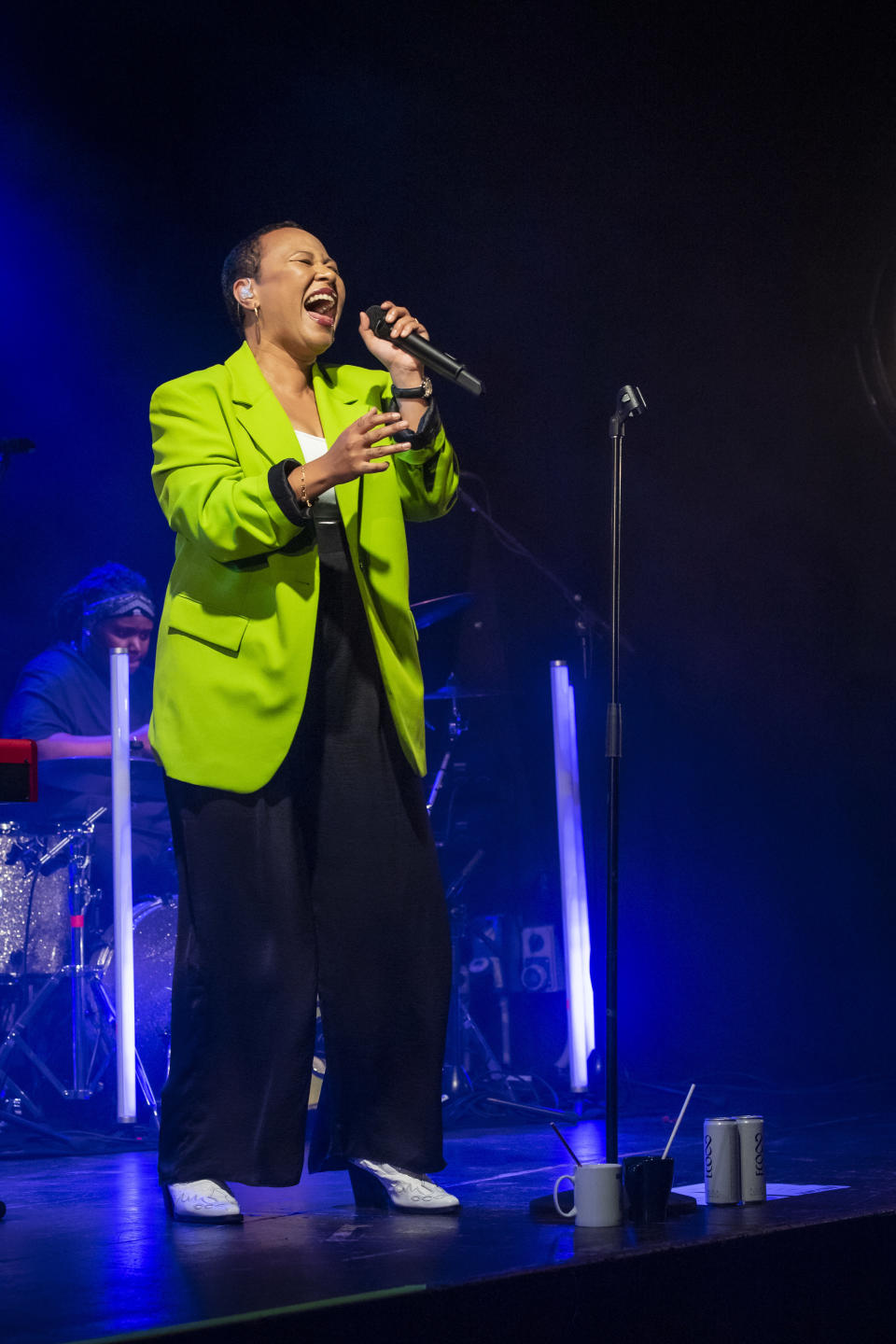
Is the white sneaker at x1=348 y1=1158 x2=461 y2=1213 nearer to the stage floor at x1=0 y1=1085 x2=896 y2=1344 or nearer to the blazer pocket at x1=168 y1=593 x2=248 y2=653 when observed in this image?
the stage floor at x1=0 y1=1085 x2=896 y2=1344

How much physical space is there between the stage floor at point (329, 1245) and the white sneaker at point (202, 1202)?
4 cm

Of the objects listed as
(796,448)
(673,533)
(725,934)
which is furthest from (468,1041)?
(796,448)

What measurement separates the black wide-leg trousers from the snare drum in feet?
6.88

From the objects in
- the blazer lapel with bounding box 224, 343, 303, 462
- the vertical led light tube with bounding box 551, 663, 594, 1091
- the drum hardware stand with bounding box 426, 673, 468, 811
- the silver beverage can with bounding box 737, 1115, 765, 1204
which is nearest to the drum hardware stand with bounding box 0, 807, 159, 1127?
the drum hardware stand with bounding box 426, 673, 468, 811

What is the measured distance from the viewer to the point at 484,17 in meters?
4.29

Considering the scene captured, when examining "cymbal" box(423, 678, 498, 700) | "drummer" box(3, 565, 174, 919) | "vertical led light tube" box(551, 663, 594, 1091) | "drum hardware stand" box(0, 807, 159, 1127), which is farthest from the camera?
"cymbal" box(423, 678, 498, 700)

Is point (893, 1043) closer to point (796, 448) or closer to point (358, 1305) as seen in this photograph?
point (796, 448)

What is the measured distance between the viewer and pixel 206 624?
2.30 meters

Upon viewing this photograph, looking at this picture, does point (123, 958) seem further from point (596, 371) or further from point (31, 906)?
point (596, 371)

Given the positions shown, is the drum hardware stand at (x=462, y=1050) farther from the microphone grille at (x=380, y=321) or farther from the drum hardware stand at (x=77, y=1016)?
the microphone grille at (x=380, y=321)

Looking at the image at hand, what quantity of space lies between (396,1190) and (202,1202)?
0.30 m

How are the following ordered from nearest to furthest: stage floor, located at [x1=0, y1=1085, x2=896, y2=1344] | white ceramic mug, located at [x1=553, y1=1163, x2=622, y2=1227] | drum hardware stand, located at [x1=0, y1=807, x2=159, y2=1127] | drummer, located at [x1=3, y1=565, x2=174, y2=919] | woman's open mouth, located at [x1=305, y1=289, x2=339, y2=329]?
stage floor, located at [x1=0, y1=1085, x2=896, y2=1344]
white ceramic mug, located at [x1=553, y1=1163, x2=622, y2=1227]
woman's open mouth, located at [x1=305, y1=289, x2=339, y2=329]
drum hardware stand, located at [x1=0, y1=807, x2=159, y2=1127]
drummer, located at [x1=3, y1=565, x2=174, y2=919]

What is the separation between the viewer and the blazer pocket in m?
2.29

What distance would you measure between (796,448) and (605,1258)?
11.7 ft
